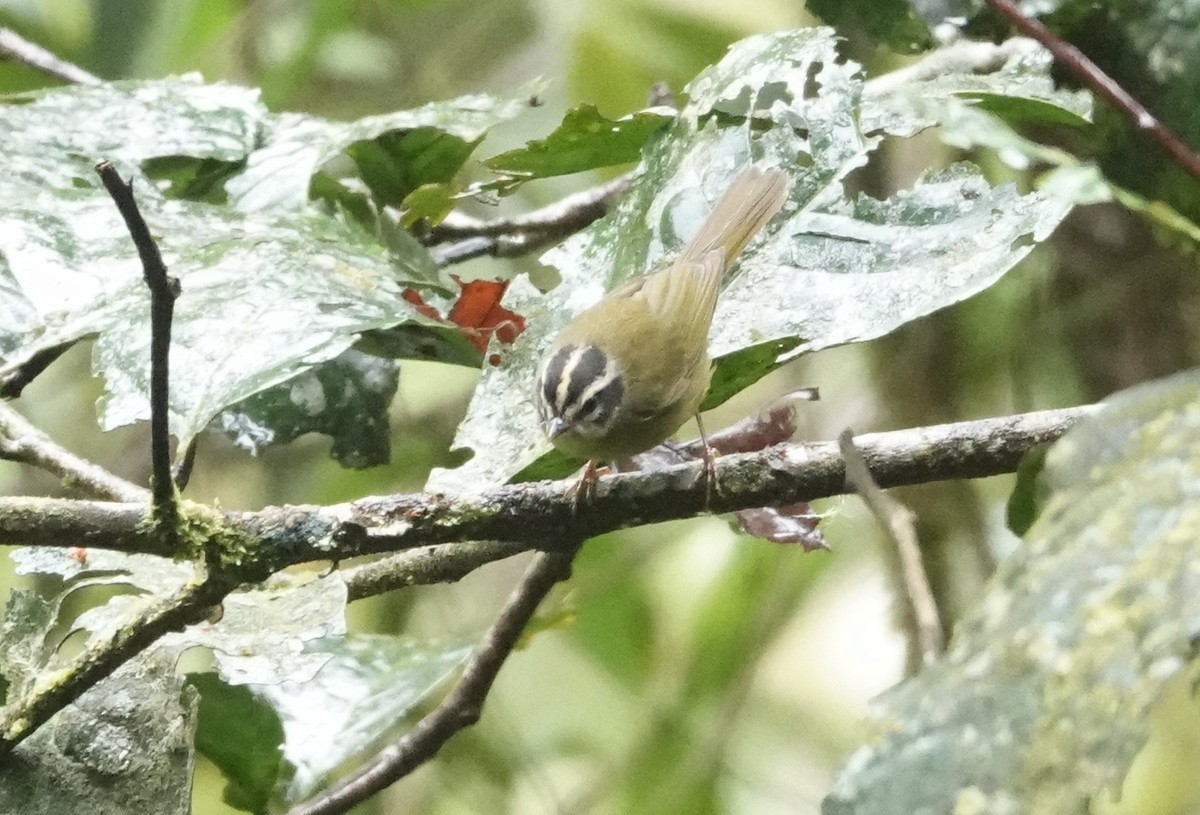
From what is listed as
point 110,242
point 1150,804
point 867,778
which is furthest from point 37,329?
point 1150,804

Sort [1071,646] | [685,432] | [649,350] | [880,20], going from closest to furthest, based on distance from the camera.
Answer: [1071,646]
[880,20]
[649,350]
[685,432]

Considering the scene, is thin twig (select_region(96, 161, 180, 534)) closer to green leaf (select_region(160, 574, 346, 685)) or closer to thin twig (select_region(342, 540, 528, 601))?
green leaf (select_region(160, 574, 346, 685))

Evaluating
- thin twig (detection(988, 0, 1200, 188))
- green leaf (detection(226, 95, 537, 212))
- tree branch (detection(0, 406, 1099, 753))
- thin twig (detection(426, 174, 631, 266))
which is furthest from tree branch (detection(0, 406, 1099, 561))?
thin twig (detection(426, 174, 631, 266))

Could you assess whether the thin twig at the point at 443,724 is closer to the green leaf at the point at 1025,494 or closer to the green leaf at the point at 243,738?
the green leaf at the point at 243,738

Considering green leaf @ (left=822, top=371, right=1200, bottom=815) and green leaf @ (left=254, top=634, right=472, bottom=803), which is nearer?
green leaf @ (left=822, top=371, right=1200, bottom=815)

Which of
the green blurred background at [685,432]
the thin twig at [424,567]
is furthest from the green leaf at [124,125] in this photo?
the green blurred background at [685,432]

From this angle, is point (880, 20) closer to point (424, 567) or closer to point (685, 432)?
point (424, 567)

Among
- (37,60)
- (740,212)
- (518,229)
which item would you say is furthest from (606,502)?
(37,60)

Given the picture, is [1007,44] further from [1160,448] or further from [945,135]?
[1160,448]
